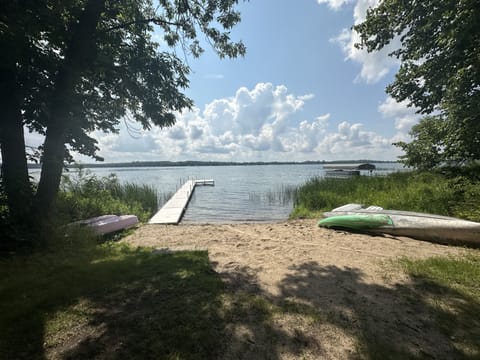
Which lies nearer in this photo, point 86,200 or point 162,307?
point 162,307

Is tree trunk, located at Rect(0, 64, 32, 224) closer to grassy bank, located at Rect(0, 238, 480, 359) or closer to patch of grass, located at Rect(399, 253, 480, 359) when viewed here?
grassy bank, located at Rect(0, 238, 480, 359)

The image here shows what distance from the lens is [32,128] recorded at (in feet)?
17.8

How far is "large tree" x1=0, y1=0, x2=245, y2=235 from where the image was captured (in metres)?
4.11

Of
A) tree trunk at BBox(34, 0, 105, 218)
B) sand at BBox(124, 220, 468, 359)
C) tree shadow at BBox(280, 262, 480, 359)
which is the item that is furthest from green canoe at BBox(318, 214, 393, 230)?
tree trunk at BBox(34, 0, 105, 218)

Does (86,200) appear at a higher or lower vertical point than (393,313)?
higher

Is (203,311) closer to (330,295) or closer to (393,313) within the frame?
(330,295)

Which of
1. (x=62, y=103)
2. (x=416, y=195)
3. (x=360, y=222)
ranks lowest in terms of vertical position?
(x=360, y=222)

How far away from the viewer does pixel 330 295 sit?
9.34 ft

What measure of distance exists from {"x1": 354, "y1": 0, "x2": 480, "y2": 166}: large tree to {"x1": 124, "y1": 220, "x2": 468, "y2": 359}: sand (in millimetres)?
2482

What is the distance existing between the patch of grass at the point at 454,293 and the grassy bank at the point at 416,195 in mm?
3200

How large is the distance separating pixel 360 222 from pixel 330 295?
14.3ft

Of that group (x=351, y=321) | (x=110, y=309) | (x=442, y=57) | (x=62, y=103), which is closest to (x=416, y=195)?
(x=442, y=57)

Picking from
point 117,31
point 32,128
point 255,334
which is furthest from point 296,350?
point 117,31

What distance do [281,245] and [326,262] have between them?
1303 mm
